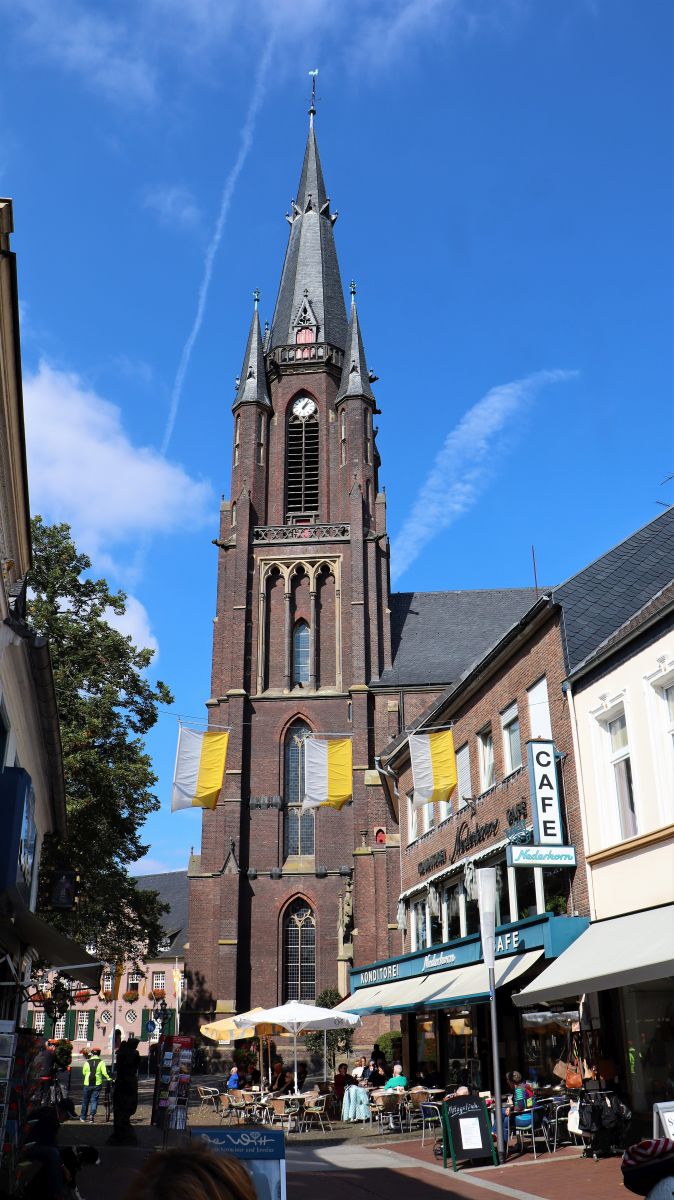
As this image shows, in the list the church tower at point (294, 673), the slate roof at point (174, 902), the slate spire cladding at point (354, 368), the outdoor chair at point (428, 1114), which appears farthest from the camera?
the slate roof at point (174, 902)

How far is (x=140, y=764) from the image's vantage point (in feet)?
96.6

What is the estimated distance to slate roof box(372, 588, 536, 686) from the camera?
45.6 meters

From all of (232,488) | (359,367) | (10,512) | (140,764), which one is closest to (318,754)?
(140,764)

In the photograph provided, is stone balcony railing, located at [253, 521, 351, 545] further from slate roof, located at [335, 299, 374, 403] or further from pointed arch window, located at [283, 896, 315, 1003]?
pointed arch window, located at [283, 896, 315, 1003]

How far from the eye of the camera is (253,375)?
179 feet

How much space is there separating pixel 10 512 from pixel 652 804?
9.37 metres

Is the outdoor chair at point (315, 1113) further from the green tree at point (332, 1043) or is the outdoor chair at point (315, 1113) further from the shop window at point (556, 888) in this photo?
the green tree at point (332, 1043)

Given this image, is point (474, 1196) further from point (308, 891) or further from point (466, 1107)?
Result: point (308, 891)

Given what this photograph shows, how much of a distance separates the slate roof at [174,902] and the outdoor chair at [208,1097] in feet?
163

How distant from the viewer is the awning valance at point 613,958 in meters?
12.1

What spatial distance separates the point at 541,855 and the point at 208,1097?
41.5ft

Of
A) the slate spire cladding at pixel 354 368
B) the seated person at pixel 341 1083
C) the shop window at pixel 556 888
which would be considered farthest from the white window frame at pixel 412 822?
the slate spire cladding at pixel 354 368

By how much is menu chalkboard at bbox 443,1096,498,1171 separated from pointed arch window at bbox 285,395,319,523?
38348 millimetres

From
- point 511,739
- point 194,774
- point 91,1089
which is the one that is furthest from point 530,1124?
point 194,774
